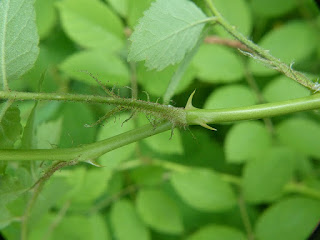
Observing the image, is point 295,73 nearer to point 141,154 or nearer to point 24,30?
point 24,30

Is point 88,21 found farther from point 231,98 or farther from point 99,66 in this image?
point 231,98

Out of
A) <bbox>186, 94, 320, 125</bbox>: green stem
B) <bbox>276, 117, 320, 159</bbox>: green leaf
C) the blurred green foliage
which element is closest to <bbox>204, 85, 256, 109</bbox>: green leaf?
the blurred green foliage

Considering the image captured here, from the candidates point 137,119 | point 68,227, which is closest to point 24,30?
point 137,119

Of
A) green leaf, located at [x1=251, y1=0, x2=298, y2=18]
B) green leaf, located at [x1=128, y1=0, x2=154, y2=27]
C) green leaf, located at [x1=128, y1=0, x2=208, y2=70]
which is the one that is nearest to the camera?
green leaf, located at [x1=128, y1=0, x2=208, y2=70]

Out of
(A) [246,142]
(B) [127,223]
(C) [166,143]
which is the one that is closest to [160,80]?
(C) [166,143]

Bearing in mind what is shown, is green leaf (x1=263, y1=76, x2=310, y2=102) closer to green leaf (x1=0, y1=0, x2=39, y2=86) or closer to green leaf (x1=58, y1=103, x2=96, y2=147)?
green leaf (x1=58, y1=103, x2=96, y2=147)
